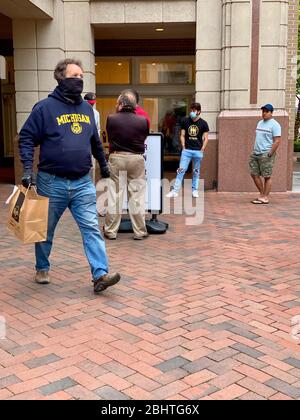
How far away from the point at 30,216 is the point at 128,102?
8.95 ft

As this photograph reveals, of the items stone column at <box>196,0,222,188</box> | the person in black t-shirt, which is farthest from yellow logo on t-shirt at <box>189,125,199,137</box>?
stone column at <box>196,0,222,188</box>

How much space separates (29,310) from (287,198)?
285 inches

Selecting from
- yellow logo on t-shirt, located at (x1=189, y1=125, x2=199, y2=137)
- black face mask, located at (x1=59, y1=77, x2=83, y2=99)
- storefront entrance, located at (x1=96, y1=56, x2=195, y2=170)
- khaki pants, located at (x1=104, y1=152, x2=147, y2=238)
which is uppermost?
storefront entrance, located at (x1=96, y1=56, x2=195, y2=170)

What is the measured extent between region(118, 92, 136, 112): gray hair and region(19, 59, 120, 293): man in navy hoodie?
6.15 ft

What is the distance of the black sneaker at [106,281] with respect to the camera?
4.59 m

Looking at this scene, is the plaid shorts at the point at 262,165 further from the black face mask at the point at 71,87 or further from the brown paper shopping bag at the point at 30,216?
the brown paper shopping bag at the point at 30,216

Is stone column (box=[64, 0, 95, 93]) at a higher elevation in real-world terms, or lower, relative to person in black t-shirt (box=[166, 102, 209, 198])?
higher

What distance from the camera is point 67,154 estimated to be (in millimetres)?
4496

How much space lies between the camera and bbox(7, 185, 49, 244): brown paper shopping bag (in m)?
4.26

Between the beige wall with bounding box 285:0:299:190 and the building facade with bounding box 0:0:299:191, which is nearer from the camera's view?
the building facade with bounding box 0:0:299:191

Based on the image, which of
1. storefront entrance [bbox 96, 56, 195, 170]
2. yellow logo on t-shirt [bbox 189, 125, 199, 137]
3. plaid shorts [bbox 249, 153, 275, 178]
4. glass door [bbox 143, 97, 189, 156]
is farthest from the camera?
glass door [bbox 143, 97, 189, 156]

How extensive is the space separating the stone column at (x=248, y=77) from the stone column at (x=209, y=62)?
22 cm

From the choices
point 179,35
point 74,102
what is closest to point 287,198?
point 179,35

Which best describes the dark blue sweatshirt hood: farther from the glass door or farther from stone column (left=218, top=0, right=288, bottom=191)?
the glass door
